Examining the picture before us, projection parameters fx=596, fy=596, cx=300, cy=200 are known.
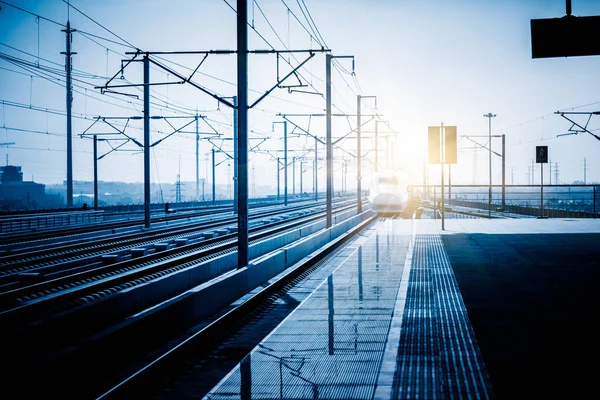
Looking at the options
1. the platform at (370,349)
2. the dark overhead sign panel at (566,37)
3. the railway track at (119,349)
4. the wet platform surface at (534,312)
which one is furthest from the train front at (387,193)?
the railway track at (119,349)

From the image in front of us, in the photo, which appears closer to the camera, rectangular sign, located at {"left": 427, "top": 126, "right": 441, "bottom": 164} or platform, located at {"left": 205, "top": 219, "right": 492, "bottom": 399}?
platform, located at {"left": 205, "top": 219, "right": 492, "bottom": 399}

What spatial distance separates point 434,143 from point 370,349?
52.7ft

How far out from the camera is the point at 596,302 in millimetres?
10320

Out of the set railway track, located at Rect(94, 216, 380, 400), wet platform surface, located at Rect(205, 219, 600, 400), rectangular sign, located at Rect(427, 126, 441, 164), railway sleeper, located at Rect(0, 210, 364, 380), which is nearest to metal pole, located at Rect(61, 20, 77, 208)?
rectangular sign, located at Rect(427, 126, 441, 164)

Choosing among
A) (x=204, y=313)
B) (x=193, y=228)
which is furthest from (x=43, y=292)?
(x=193, y=228)

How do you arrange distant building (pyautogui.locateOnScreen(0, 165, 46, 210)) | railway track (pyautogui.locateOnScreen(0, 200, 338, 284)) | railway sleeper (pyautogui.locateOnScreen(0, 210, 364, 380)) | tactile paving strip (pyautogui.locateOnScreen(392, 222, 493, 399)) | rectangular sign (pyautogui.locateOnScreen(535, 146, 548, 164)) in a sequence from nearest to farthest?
tactile paving strip (pyautogui.locateOnScreen(392, 222, 493, 399))
railway sleeper (pyautogui.locateOnScreen(0, 210, 364, 380))
railway track (pyautogui.locateOnScreen(0, 200, 338, 284))
rectangular sign (pyautogui.locateOnScreen(535, 146, 548, 164))
distant building (pyautogui.locateOnScreen(0, 165, 46, 210))

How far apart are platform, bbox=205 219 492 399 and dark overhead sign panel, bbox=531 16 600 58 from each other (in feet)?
16.0

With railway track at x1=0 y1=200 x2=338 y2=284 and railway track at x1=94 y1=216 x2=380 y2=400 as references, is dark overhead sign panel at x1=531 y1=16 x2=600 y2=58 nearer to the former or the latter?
railway track at x1=94 y1=216 x2=380 y2=400

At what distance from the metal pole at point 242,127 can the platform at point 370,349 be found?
2.02m

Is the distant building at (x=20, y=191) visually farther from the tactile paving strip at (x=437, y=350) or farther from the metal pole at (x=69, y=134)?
the tactile paving strip at (x=437, y=350)

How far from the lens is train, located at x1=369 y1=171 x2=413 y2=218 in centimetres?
4591

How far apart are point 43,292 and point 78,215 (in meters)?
24.3

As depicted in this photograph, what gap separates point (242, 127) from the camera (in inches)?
499

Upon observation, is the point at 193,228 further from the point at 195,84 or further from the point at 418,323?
the point at 418,323
